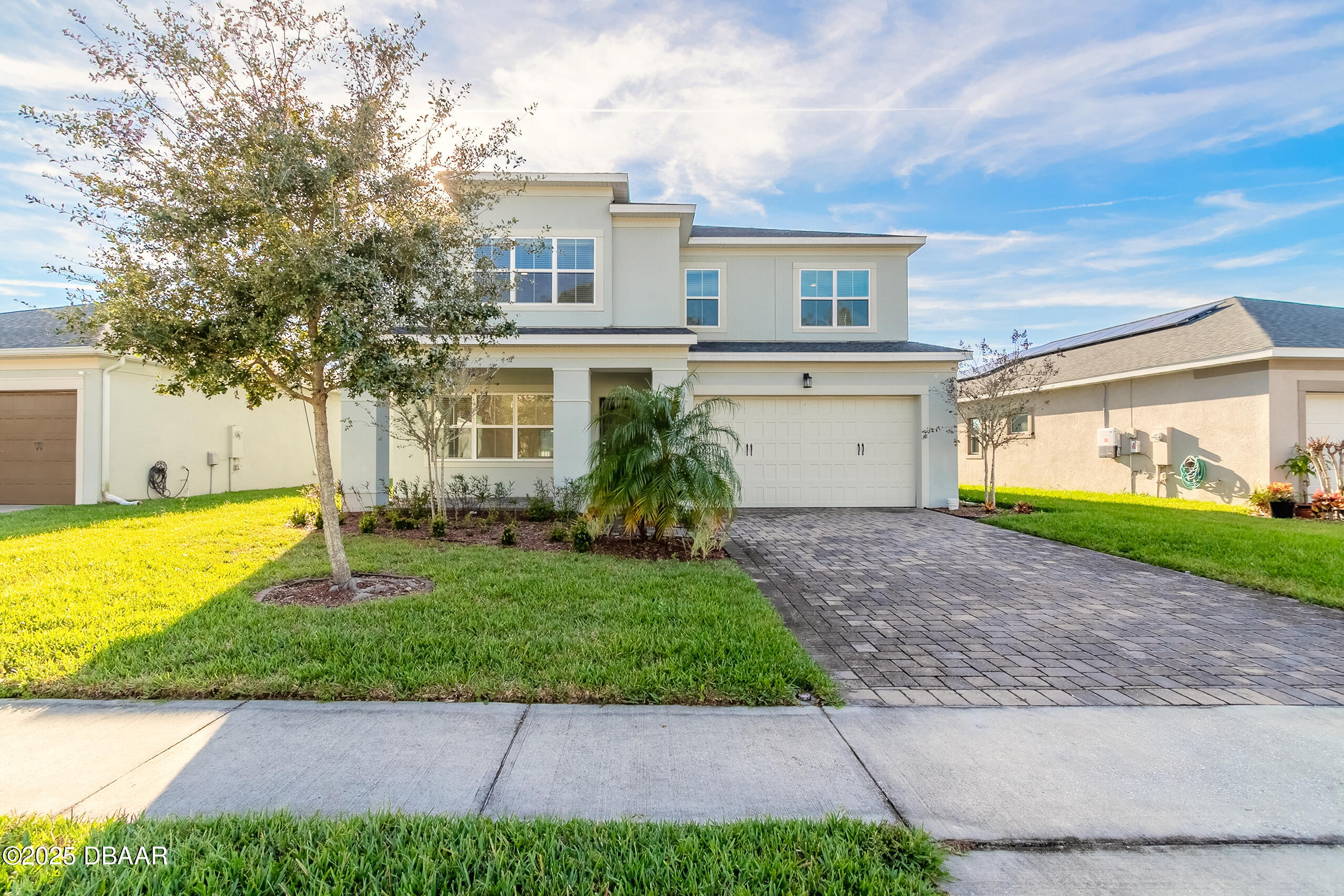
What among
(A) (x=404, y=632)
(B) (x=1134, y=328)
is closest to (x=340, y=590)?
(A) (x=404, y=632)

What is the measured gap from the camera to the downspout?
1243 centimetres

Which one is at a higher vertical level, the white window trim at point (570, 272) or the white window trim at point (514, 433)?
the white window trim at point (570, 272)

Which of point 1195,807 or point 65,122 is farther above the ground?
point 65,122

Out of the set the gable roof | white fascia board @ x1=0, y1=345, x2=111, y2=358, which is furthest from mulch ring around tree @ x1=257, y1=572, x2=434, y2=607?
the gable roof

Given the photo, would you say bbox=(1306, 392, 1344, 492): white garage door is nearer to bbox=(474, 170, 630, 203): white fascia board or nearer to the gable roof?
the gable roof

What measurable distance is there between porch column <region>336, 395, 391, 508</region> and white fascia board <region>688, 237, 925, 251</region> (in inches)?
300

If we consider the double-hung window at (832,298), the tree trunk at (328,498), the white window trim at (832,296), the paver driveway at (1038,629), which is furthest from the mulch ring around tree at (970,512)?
the tree trunk at (328,498)

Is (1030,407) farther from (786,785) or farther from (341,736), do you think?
(341,736)

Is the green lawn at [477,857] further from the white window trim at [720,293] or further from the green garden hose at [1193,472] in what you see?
the green garden hose at [1193,472]

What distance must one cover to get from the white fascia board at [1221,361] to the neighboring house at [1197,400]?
0.02 meters

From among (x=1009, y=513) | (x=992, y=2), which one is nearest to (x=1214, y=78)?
(x=992, y=2)

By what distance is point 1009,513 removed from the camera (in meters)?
11.5

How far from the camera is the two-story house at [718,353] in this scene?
1074cm

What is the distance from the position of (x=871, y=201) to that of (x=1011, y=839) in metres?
15.4
